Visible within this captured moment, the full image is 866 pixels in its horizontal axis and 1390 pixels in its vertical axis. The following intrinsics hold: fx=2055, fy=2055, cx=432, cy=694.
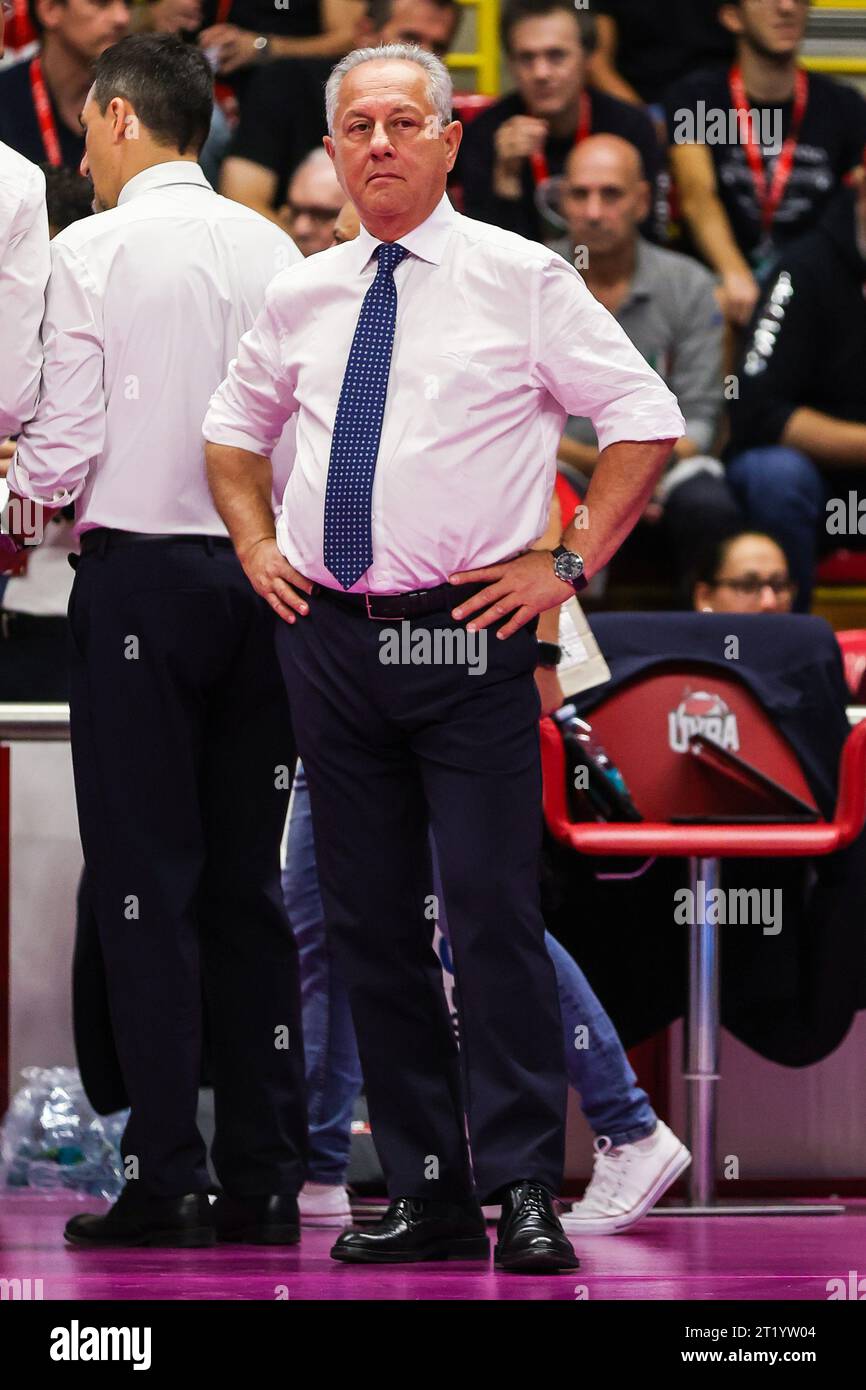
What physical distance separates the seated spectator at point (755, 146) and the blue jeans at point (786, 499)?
62cm

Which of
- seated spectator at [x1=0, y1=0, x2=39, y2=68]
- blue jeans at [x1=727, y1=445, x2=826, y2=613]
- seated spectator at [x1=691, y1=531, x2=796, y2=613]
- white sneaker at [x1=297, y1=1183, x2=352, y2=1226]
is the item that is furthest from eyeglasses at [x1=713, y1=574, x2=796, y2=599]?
seated spectator at [x1=0, y1=0, x2=39, y2=68]

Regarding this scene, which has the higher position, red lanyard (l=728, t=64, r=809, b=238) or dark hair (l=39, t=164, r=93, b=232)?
red lanyard (l=728, t=64, r=809, b=238)

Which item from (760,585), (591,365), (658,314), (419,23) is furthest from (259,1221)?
(419,23)

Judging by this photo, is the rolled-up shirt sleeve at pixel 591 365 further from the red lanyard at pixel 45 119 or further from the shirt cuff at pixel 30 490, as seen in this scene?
the red lanyard at pixel 45 119

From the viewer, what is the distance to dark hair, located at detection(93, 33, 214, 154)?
120 inches

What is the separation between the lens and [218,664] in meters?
2.96

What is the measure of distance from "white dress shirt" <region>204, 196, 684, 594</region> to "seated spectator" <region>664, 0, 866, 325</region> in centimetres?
311

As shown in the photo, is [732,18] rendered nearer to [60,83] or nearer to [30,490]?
[60,83]

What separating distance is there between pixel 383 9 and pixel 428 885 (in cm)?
351

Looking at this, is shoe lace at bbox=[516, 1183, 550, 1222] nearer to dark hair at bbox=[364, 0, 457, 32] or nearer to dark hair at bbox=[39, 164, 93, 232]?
dark hair at bbox=[39, 164, 93, 232]

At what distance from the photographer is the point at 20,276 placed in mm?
2797

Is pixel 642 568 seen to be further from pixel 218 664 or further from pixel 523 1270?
pixel 523 1270
